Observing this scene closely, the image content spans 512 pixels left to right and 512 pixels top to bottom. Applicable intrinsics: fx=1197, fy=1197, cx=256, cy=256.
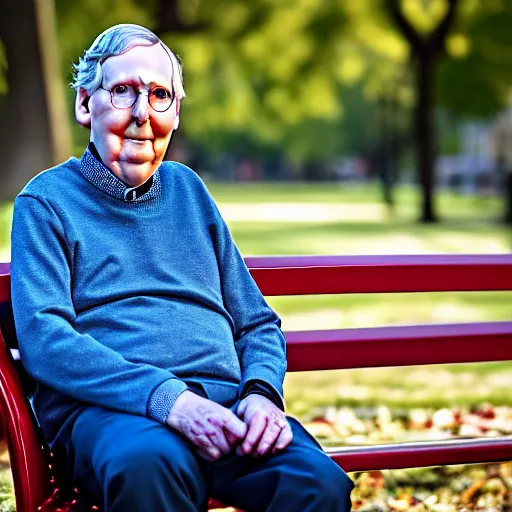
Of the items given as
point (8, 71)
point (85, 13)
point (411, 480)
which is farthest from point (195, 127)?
point (411, 480)

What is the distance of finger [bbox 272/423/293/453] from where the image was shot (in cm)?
255

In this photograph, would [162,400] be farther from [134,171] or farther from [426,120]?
[426,120]

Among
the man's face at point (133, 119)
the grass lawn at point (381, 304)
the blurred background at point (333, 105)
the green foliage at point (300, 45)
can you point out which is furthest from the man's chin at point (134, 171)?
the green foliage at point (300, 45)

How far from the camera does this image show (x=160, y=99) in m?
2.73

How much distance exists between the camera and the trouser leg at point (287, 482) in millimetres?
2463

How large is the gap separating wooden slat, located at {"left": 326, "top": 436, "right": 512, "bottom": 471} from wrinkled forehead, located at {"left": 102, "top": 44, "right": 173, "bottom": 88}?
1278 millimetres

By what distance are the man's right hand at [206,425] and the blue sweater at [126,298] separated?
3 cm

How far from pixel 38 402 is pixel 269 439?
0.54 meters

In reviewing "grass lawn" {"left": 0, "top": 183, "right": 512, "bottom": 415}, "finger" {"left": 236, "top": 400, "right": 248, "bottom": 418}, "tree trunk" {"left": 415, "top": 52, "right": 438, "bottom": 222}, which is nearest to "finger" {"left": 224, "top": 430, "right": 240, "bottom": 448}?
"finger" {"left": 236, "top": 400, "right": 248, "bottom": 418}

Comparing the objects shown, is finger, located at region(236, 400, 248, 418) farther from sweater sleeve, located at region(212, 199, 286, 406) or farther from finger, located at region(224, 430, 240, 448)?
sweater sleeve, located at region(212, 199, 286, 406)

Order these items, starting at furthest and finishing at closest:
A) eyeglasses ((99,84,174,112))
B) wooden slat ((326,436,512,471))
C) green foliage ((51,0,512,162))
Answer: green foliage ((51,0,512,162)), wooden slat ((326,436,512,471)), eyeglasses ((99,84,174,112))

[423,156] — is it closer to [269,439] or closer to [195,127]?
[195,127]

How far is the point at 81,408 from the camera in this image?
2613mm

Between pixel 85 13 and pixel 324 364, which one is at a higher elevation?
pixel 85 13
